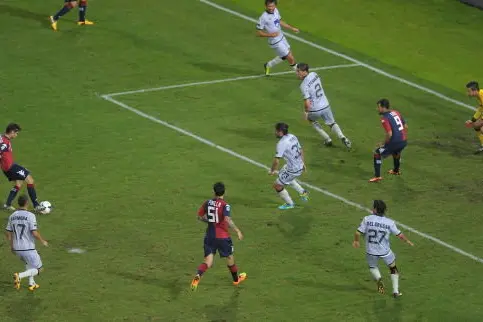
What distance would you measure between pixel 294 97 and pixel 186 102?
3121 mm

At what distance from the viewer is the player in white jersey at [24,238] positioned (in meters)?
21.6

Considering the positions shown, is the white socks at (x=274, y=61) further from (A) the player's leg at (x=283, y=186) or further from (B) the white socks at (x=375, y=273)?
(B) the white socks at (x=375, y=273)

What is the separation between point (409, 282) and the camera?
2300cm

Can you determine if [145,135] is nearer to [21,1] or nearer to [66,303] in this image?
[66,303]

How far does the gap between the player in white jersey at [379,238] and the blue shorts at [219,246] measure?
2.37 meters

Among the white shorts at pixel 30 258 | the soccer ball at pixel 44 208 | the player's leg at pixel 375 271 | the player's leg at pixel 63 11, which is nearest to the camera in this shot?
the white shorts at pixel 30 258

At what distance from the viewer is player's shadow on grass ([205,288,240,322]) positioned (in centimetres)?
2142

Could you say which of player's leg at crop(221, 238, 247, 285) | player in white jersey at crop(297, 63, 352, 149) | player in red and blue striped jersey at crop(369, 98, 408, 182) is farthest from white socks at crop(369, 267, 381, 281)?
player in white jersey at crop(297, 63, 352, 149)

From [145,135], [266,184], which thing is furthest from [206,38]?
[266,184]

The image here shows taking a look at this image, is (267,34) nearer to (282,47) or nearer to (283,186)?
(282,47)

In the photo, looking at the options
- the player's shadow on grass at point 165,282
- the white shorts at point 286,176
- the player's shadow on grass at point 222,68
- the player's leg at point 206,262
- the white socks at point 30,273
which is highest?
the player's shadow on grass at point 222,68

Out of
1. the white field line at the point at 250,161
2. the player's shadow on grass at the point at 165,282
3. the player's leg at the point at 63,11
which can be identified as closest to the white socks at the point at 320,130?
the white field line at the point at 250,161

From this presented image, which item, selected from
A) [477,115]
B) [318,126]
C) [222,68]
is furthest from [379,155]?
[222,68]

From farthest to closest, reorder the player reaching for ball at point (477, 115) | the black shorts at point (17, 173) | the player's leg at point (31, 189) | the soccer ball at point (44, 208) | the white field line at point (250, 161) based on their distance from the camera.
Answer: the player reaching for ball at point (477, 115) → the soccer ball at point (44, 208) → the player's leg at point (31, 189) → the black shorts at point (17, 173) → the white field line at point (250, 161)
